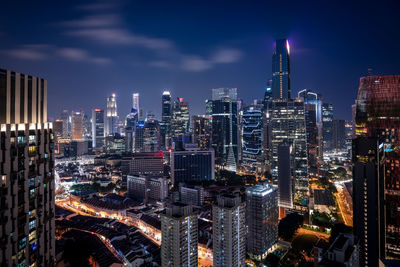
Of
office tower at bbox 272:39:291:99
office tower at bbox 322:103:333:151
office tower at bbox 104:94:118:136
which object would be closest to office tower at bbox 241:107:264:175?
A: office tower at bbox 272:39:291:99

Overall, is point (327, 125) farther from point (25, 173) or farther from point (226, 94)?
point (25, 173)

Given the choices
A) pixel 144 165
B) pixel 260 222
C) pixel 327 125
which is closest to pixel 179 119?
pixel 144 165

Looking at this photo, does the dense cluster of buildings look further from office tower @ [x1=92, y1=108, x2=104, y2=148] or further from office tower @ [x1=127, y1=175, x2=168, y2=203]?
office tower @ [x1=92, y1=108, x2=104, y2=148]

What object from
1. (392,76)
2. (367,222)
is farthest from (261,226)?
(392,76)

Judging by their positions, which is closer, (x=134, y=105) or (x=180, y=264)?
(x=180, y=264)

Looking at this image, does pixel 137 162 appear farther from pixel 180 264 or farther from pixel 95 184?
pixel 180 264

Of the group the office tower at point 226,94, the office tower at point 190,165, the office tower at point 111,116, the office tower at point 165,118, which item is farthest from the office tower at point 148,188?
the office tower at point 111,116

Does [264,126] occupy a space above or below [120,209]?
above

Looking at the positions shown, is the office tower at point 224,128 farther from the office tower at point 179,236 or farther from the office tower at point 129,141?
the office tower at point 179,236
